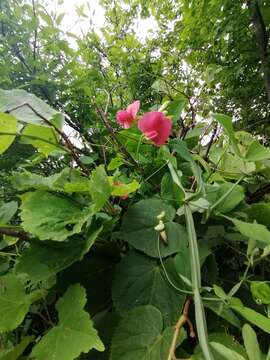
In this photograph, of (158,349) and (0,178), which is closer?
(158,349)

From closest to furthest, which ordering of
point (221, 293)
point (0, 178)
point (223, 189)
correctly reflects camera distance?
point (221, 293)
point (223, 189)
point (0, 178)

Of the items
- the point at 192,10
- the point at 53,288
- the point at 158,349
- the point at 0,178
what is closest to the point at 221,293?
the point at 158,349

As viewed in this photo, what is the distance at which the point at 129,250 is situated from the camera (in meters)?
0.33

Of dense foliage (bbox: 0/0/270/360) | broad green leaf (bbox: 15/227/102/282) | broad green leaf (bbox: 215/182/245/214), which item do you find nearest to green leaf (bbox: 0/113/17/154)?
dense foliage (bbox: 0/0/270/360)

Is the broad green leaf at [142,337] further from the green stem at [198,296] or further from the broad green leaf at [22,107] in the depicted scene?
the broad green leaf at [22,107]

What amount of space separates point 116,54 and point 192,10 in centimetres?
80

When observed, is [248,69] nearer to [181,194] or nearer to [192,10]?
[192,10]

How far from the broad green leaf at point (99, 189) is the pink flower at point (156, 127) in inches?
4.0

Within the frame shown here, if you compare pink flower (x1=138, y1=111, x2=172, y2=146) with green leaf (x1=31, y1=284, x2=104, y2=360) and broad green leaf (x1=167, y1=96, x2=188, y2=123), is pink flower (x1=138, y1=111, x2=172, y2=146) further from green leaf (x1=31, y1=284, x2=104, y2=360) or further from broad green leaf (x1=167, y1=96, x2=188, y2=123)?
green leaf (x1=31, y1=284, x2=104, y2=360)

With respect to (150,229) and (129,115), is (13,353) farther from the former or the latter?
(129,115)

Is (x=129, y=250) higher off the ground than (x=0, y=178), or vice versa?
(x=129, y=250)

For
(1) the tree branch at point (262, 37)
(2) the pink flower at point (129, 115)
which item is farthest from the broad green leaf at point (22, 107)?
(1) the tree branch at point (262, 37)

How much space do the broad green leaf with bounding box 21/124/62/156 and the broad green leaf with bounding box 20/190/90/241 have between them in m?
0.06

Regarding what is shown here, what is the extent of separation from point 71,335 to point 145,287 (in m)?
0.08
